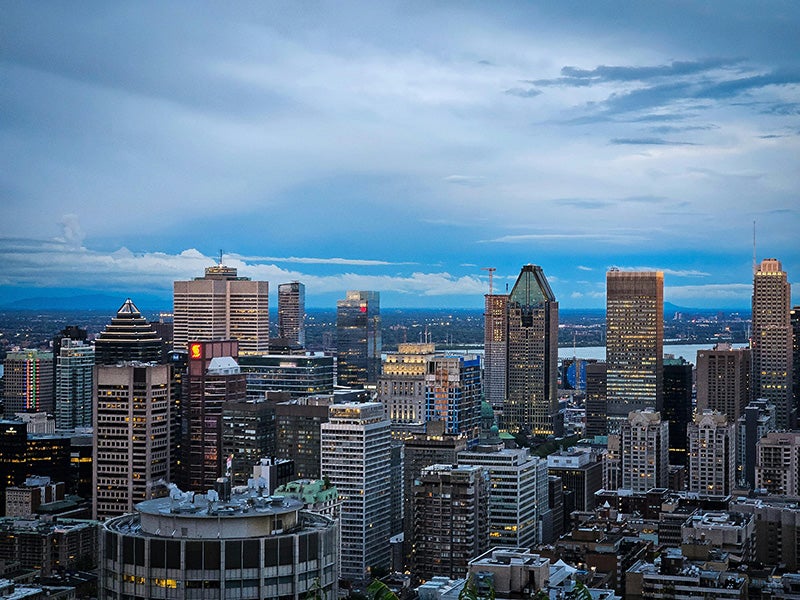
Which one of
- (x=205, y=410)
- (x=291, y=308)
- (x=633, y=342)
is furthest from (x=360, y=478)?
(x=291, y=308)

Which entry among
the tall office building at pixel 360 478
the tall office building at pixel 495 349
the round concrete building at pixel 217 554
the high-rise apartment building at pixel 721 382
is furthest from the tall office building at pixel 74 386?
the round concrete building at pixel 217 554

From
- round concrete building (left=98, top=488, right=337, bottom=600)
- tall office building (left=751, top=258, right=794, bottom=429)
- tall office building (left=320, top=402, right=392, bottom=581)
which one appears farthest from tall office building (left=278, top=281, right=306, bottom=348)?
round concrete building (left=98, top=488, right=337, bottom=600)

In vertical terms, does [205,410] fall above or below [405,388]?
below

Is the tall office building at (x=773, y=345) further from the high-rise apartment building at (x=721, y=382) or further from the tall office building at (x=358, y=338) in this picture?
the tall office building at (x=358, y=338)

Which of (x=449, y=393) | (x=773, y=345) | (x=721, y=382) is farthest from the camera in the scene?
(x=773, y=345)

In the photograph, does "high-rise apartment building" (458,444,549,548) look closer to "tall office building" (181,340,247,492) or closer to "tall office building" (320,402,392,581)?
"tall office building" (320,402,392,581)

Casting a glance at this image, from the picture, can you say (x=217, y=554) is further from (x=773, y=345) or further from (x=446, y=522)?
(x=773, y=345)

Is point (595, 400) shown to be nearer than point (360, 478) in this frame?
No

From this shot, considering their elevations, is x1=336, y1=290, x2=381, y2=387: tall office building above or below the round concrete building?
above
